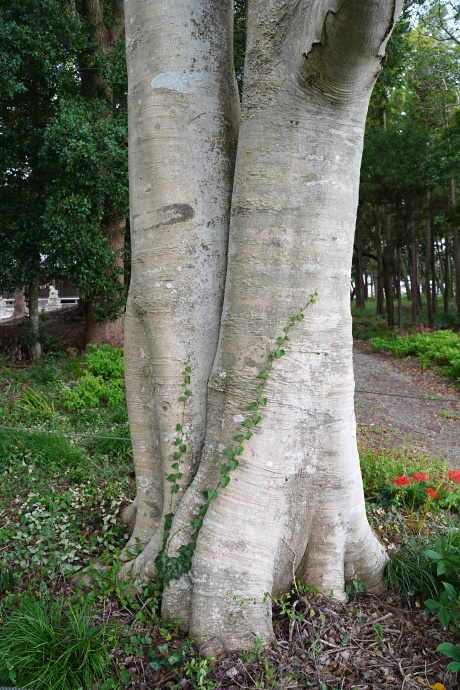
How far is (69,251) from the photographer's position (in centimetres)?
701

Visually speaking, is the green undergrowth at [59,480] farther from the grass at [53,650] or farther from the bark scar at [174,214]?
the bark scar at [174,214]

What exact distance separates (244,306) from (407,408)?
6.12 m

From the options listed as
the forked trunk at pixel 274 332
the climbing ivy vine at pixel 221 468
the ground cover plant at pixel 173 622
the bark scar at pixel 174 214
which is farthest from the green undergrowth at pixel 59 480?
the bark scar at pixel 174 214

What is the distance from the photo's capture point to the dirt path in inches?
228

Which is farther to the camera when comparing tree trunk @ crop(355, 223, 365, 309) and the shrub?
tree trunk @ crop(355, 223, 365, 309)

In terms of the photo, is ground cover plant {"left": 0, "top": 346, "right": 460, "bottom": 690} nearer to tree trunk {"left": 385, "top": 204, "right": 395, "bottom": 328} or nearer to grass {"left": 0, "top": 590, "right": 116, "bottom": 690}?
grass {"left": 0, "top": 590, "right": 116, "bottom": 690}

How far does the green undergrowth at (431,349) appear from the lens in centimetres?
986

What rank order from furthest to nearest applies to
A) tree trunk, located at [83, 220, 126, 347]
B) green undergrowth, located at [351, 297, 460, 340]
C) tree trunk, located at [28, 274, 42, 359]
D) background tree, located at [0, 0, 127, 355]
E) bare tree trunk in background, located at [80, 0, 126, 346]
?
1. green undergrowth, located at [351, 297, 460, 340]
2. tree trunk, located at [83, 220, 126, 347]
3. tree trunk, located at [28, 274, 42, 359]
4. bare tree trunk in background, located at [80, 0, 126, 346]
5. background tree, located at [0, 0, 127, 355]

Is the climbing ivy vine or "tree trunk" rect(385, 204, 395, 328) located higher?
"tree trunk" rect(385, 204, 395, 328)

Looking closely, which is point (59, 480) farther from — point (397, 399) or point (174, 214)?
point (397, 399)

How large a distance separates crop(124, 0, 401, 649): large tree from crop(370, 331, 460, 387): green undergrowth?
7.82 m

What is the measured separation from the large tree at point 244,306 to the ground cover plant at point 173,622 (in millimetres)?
128

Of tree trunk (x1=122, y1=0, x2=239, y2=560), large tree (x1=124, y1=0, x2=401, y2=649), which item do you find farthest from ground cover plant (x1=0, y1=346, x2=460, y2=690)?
Result: tree trunk (x1=122, y1=0, x2=239, y2=560)

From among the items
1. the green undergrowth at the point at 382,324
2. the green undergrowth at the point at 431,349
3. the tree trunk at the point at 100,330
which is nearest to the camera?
the tree trunk at the point at 100,330
